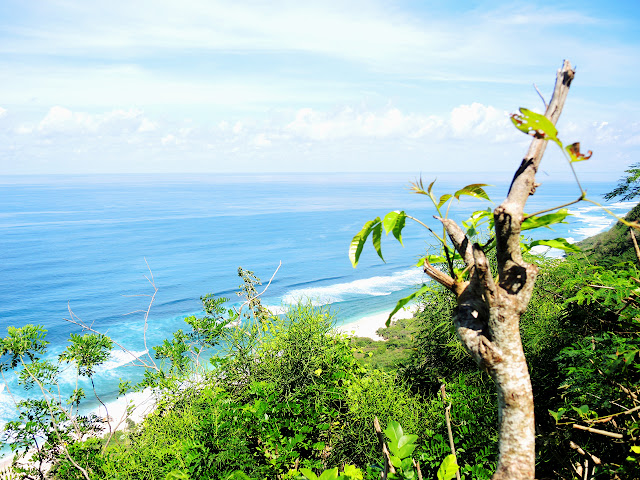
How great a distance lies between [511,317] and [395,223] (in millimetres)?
498

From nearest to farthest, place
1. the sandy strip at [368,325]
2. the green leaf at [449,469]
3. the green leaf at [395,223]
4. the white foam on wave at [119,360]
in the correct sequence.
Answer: the green leaf at [395,223], the green leaf at [449,469], the white foam on wave at [119,360], the sandy strip at [368,325]

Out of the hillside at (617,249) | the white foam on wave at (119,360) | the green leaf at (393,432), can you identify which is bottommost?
the white foam on wave at (119,360)

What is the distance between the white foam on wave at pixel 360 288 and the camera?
5417 cm

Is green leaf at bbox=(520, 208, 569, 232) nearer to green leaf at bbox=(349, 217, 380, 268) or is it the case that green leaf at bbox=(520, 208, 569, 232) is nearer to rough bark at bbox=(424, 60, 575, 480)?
rough bark at bbox=(424, 60, 575, 480)

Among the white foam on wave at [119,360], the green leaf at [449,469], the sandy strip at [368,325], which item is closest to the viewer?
the green leaf at [449,469]

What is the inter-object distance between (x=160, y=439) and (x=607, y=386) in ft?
34.2

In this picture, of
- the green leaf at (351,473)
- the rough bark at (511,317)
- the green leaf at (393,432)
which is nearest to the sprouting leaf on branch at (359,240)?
the rough bark at (511,317)

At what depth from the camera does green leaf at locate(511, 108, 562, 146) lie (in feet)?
3.42

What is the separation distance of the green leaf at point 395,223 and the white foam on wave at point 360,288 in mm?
48604

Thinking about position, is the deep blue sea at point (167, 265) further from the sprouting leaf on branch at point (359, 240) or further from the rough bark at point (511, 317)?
the rough bark at point (511, 317)

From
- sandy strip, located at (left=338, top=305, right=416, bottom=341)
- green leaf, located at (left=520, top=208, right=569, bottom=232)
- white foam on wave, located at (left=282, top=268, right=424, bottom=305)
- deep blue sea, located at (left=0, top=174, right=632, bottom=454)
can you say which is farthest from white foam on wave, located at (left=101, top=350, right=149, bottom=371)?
green leaf, located at (left=520, top=208, right=569, bottom=232)

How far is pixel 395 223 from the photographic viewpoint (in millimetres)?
1489

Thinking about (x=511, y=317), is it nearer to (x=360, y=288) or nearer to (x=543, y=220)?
(x=543, y=220)

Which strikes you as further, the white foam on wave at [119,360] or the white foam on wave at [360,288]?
the white foam on wave at [360,288]
